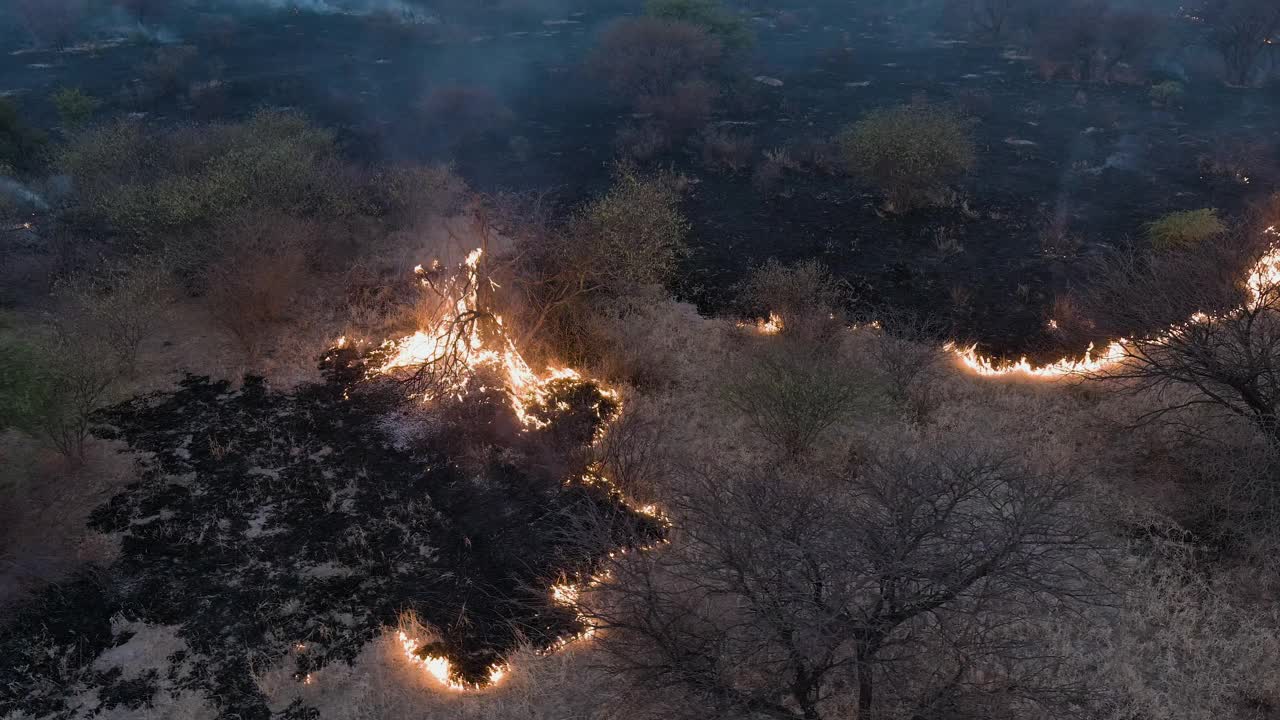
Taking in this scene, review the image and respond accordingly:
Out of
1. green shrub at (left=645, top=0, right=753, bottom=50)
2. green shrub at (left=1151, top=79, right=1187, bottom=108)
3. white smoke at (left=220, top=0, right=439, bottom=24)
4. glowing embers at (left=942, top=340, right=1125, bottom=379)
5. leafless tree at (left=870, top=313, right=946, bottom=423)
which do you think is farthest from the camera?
white smoke at (left=220, top=0, right=439, bottom=24)

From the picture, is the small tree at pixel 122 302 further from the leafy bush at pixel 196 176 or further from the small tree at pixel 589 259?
the small tree at pixel 589 259

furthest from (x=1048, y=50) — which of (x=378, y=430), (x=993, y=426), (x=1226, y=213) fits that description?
(x=378, y=430)

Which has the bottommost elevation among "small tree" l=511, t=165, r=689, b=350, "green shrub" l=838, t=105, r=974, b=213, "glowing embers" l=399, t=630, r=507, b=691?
"glowing embers" l=399, t=630, r=507, b=691

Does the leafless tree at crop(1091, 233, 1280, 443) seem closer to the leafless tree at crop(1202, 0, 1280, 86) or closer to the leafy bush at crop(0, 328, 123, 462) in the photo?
the leafy bush at crop(0, 328, 123, 462)

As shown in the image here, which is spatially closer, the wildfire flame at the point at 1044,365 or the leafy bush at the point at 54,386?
the leafy bush at the point at 54,386

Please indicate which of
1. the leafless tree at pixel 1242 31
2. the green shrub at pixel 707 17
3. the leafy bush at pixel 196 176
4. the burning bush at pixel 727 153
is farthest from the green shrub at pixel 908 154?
the leafless tree at pixel 1242 31

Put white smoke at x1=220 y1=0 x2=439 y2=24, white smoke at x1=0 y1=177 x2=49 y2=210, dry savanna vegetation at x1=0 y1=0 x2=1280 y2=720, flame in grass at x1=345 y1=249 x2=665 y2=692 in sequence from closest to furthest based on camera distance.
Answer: dry savanna vegetation at x1=0 y1=0 x2=1280 y2=720, flame in grass at x1=345 y1=249 x2=665 y2=692, white smoke at x1=0 y1=177 x2=49 y2=210, white smoke at x1=220 y1=0 x2=439 y2=24

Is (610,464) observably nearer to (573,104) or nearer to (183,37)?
(573,104)

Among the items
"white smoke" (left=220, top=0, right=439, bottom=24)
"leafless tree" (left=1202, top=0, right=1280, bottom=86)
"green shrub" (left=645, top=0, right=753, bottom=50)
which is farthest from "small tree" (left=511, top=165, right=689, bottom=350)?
"white smoke" (left=220, top=0, right=439, bottom=24)
